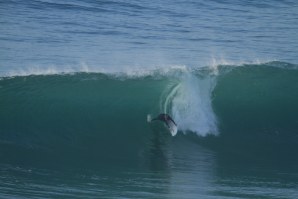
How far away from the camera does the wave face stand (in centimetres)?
1447

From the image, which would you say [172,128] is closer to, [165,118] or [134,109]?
[165,118]

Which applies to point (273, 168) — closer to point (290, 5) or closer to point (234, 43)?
point (234, 43)

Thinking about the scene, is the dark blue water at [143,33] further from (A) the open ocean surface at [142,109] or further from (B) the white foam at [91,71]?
(B) the white foam at [91,71]

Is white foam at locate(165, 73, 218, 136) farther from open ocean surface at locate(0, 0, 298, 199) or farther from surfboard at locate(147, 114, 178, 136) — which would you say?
surfboard at locate(147, 114, 178, 136)

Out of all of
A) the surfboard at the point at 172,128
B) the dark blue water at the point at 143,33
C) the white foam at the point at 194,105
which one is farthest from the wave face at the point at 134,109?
the dark blue water at the point at 143,33

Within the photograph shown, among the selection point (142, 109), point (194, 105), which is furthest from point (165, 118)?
point (194, 105)

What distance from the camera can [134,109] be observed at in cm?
1625

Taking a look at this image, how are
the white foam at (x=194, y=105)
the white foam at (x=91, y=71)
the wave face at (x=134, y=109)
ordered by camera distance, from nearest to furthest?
1. the wave face at (x=134, y=109)
2. the white foam at (x=194, y=105)
3. the white foam at (x=91, y=71)

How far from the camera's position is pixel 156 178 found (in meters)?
12.0

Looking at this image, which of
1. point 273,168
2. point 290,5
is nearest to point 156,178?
point 273,168

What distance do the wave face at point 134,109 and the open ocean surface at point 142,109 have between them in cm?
3

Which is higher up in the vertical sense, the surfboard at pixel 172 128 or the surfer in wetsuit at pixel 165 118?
the surfer in wetsuit at pixel 165 118

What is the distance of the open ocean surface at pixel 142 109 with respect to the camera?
11.9 meters

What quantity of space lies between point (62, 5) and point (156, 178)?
53.5 ft
